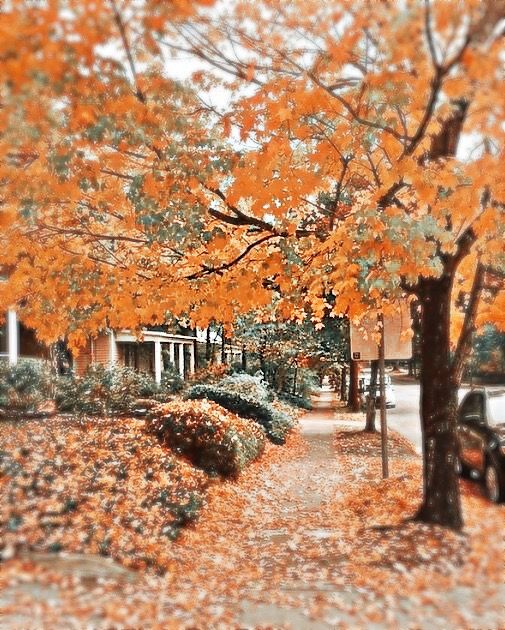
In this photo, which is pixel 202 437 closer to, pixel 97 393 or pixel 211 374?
pixel 97 393

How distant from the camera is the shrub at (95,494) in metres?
6.64

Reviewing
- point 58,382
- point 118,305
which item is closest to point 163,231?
point 118,305

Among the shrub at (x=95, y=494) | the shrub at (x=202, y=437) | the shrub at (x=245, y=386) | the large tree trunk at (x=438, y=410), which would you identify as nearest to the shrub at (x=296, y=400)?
the shrub at (x=245, y=386)

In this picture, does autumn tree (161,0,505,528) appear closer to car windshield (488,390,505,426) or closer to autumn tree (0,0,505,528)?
autumn tree (0,0,505,528)

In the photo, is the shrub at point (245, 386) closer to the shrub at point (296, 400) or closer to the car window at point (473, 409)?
the car window at point (473, 409)

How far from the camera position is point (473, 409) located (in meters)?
10.2

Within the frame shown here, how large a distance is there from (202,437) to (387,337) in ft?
10.7

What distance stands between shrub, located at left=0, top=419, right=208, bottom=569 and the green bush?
4.37m

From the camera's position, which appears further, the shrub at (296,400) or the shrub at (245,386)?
the shrub at (296,400)

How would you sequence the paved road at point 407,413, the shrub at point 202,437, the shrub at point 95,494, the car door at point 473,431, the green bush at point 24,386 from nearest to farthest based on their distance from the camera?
1. the shrub at point 95,494
2. the car door at point 473,431
3. the shrub at point 202,437
4. the green bush at point 24,386
5. the paved road at point 407,413

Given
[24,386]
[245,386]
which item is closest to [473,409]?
[245,386]

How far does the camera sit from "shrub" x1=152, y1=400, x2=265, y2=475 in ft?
37.2

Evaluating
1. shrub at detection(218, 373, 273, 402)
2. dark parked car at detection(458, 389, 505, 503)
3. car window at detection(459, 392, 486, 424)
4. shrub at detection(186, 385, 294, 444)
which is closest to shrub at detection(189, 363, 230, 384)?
shrub at detection(218, 373, 273, 402)

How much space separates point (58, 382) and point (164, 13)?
42.2ft
